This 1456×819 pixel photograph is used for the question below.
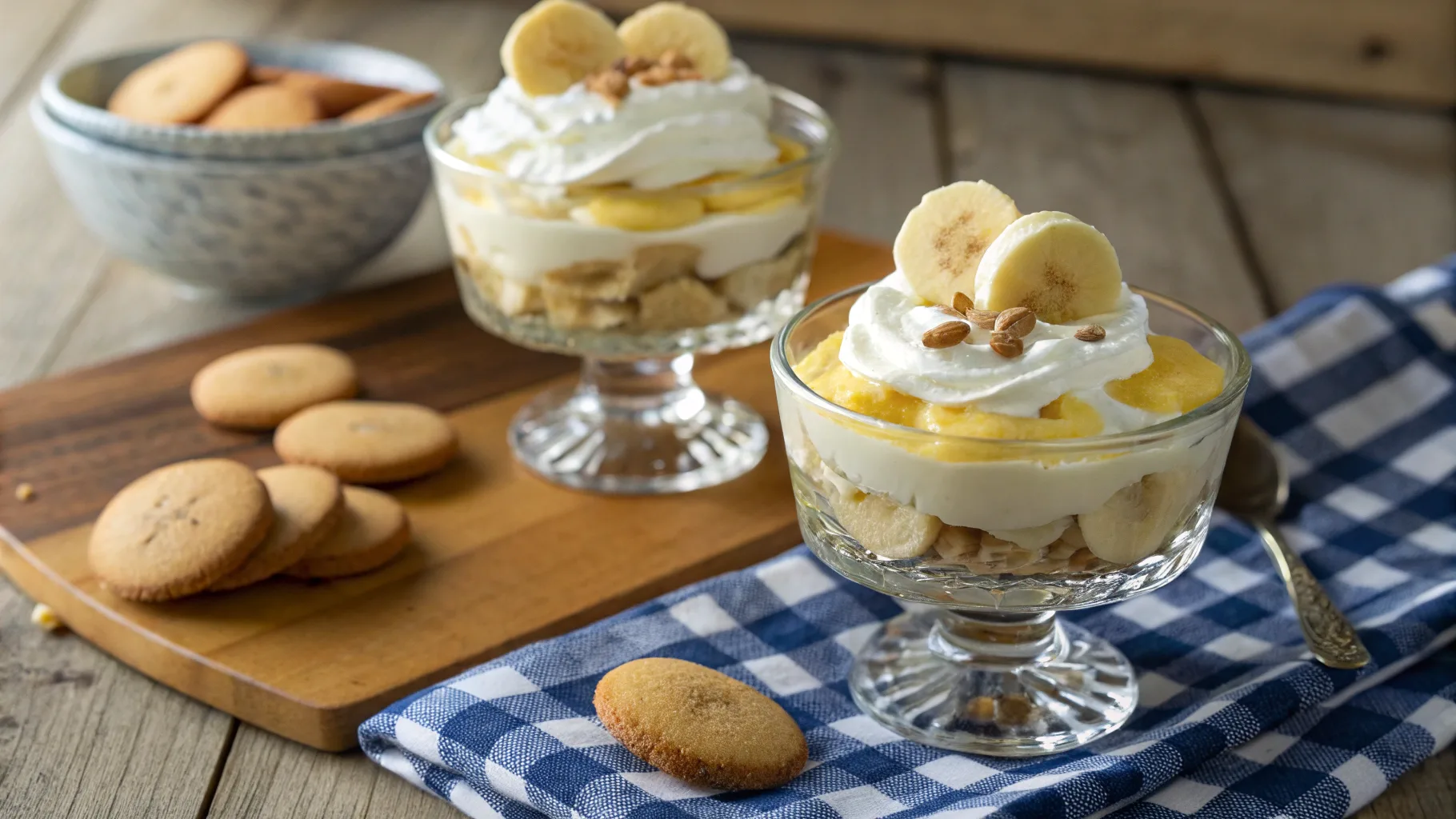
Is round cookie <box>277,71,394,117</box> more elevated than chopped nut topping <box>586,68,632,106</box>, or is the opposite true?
chopped nut topping <box>586,68,632,106</box>

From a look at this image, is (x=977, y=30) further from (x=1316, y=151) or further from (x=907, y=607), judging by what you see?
(x=907, y=607)

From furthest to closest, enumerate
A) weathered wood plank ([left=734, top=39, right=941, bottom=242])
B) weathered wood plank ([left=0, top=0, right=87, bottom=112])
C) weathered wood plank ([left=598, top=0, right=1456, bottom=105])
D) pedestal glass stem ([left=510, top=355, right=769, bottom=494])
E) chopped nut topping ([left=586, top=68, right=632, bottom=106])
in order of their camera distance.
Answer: weathered wood plank ([left=598, top=0, right=1456, bottom=105]), weathered wood plank ([left=0, top=0, right=87, bottom=112]), weathered wood plank ([left=734, top=39, right=941, bottom=242]), pedestal glass stem ([left=510, top=355, right=769, bottom=494]), chopped nut topping ([left=586, top=68, right=632, bottom=106])

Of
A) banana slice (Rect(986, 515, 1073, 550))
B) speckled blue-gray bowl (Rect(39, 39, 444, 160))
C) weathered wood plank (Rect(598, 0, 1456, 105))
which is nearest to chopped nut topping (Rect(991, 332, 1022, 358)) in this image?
banana slice (Rect(986, 515, 1073, 550))

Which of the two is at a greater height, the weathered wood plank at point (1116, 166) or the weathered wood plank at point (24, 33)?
the weathered wood plank at point (1116, 166)

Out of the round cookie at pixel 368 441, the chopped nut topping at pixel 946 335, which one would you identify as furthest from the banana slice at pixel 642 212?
the chopped nut topping at pixel 946 335

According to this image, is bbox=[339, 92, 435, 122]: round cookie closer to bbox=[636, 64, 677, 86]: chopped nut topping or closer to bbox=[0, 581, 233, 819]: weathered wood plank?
bbox=[636, 64, 677, 86]: chopped nut topping

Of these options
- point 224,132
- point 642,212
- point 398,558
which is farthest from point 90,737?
point 224,132

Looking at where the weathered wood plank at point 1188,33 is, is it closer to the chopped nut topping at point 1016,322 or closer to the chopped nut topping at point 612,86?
the chopped nut topping at point 612,86

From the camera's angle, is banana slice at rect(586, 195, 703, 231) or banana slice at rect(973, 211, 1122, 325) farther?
banana slice at rect(586, 195, 703, 231)
